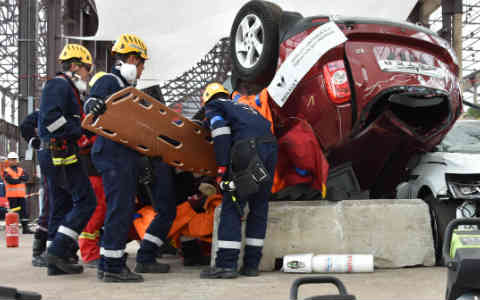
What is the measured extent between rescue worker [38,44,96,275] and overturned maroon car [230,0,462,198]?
5.88 ft

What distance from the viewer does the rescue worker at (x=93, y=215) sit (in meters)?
5.23

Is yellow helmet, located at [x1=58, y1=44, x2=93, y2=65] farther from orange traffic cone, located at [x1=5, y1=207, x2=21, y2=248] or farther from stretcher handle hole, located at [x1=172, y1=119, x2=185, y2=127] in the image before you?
orange traffic cone, located at [x1=5, y1=207, x2=21, y2=248]

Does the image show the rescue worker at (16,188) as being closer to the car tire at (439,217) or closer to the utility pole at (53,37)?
the utility pole at (53,37)

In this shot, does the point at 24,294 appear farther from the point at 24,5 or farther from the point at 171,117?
the point at 24,5

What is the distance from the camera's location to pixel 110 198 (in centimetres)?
434

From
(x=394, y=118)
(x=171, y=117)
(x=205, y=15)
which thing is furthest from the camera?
(x=205, y=15)

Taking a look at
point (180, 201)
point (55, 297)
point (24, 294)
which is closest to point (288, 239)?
point (180, 201)

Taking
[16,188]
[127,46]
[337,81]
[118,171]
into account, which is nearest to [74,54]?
[127,46]

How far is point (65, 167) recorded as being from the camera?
4.88 meters

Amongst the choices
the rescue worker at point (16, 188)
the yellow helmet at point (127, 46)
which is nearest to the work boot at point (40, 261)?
the yellow helmet at point (127, 46)

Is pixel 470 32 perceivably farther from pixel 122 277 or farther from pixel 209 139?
pixel 122 277

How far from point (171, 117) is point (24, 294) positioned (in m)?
3.45

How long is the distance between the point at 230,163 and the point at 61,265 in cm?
166

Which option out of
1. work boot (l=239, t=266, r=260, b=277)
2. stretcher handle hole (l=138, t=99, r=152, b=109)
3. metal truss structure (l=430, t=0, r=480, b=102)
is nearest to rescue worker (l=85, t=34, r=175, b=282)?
stretcher handle hole (l=138, t=99, r=152, b=109)
